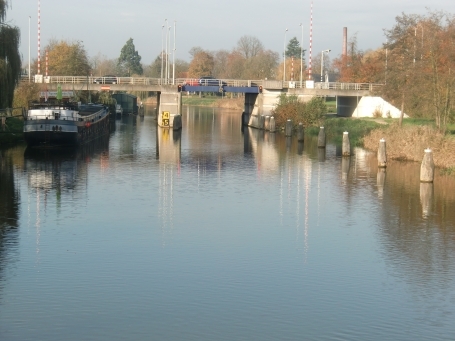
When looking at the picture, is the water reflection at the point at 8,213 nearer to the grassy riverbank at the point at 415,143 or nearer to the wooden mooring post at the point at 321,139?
the grassy riverbank at the point at 415,143

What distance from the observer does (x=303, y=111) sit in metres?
58.2

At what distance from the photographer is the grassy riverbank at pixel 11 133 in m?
44.3

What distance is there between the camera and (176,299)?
14789 mm

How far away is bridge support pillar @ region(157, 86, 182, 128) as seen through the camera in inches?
2472

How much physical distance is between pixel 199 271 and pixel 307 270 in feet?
7.83

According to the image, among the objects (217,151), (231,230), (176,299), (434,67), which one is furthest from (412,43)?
(176,299)

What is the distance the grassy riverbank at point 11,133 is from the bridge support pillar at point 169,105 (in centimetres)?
1628

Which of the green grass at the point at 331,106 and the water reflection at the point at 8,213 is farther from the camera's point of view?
the green grass at the point at 331,106

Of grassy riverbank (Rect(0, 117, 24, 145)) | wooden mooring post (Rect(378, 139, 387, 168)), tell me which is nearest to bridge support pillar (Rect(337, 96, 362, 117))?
grassy riverbank (Rect(0, 117, 24, 145))

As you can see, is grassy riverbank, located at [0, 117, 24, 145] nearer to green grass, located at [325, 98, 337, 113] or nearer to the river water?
the river water

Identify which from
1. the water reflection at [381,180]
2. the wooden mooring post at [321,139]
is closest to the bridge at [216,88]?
the wooden mooring post at [321,139]

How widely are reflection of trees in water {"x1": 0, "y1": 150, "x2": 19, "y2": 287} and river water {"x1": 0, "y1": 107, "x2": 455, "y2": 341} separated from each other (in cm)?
5

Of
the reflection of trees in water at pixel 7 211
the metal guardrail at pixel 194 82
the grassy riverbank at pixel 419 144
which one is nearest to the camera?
the reflection of trees in water at pixel 7 211

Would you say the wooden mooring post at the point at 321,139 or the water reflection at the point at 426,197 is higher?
the wooden mooring post at the point at 321,139
